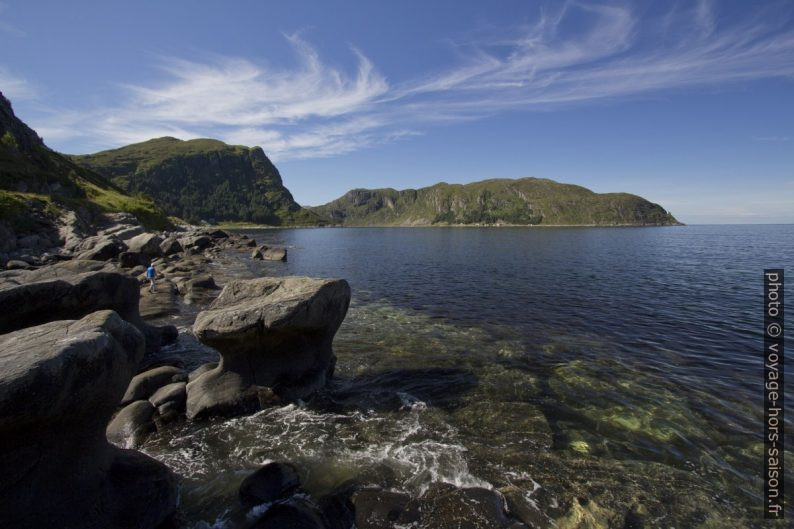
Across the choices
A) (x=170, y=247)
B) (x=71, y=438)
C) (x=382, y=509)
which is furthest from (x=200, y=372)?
(x=170, y=247)

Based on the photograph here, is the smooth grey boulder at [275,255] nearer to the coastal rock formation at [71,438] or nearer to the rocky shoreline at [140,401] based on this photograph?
the rocky shoreline at [140,401]

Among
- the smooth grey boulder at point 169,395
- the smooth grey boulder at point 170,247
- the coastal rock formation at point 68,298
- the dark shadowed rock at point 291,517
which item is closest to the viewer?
the dark shadowed rock at point 291,517

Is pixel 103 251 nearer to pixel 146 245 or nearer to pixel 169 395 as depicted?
pixel 146 245

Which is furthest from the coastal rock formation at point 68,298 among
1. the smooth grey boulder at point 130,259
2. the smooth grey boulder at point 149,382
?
the smooth grey boulder at point 130,259

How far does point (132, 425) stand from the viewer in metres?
13.3


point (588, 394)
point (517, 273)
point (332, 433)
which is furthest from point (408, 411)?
point (517, 273)

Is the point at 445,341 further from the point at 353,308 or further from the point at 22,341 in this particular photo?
the point at 22,341

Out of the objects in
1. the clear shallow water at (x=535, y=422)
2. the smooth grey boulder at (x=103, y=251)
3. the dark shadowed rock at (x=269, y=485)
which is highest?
the smooth grey boulder at (x=103, y=251)

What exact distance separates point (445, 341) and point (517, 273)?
3514 centimetres

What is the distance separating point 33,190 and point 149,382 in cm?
7929

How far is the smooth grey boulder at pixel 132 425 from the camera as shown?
42.3ft

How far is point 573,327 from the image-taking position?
27438mm

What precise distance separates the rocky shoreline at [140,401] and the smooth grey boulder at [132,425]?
0.04 meters

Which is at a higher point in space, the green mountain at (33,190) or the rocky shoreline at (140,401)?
the green mountain at (33,190)
